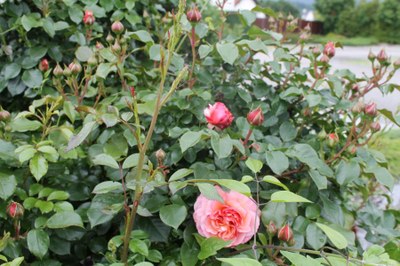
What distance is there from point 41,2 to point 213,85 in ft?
1.56

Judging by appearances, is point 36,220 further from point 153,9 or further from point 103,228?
point 153,9

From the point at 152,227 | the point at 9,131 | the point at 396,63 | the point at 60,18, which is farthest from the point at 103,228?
the point at 396,63

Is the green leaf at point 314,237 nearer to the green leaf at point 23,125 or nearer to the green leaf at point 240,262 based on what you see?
the green leaf at point 240,262

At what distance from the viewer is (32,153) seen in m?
0.77

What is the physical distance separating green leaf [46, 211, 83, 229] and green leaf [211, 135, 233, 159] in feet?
0.82

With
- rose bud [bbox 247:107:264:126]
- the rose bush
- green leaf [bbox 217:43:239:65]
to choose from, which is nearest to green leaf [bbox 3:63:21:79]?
the rose bush

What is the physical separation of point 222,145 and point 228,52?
0.75 feet

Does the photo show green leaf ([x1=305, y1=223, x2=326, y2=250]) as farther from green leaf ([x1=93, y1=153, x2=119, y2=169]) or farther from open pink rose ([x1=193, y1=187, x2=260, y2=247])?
green leaf ([x1=93, y1=153, x2=119, y2=169])

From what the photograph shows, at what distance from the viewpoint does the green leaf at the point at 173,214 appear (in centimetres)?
72

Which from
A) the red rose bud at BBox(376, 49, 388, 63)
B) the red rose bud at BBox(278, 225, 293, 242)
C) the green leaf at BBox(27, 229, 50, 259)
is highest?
the red rose bud at BBox(376, 49, 388, 63)

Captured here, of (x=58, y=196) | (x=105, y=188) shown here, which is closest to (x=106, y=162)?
(x=105, y=188)

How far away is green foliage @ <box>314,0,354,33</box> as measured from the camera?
2102cm

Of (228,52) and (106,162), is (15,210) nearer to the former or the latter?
(106,162)

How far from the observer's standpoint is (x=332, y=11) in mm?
21078
